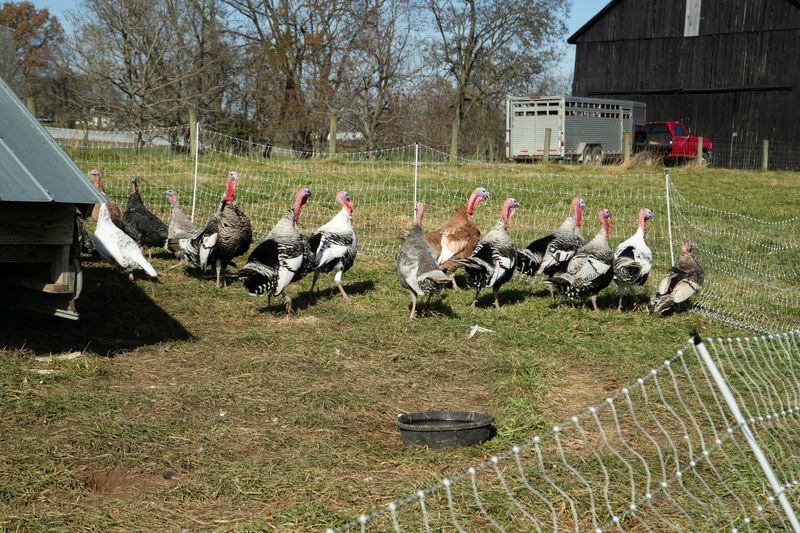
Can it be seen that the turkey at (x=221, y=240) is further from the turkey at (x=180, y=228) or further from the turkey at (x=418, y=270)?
the turkey at (x=418, y=270)

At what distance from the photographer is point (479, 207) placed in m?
14.7

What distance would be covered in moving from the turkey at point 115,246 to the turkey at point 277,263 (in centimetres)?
119

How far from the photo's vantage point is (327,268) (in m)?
8.85

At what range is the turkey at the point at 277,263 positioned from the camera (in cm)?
785

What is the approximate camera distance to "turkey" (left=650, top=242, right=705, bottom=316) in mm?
8266

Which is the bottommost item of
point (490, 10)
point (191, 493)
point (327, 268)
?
point (191, 493)

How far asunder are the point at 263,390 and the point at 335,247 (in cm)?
307

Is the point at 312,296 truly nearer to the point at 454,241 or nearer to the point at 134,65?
the point at 454,241

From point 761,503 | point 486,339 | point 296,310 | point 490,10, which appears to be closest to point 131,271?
point 296,310

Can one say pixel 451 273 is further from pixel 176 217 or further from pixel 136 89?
pixel 136 89

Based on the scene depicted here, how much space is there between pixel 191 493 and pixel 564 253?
5.69 metres

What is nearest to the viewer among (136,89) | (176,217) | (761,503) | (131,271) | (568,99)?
(761,503)

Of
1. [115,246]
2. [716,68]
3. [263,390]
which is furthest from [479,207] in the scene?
[716,68]

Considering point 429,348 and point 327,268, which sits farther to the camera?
point 327,268
